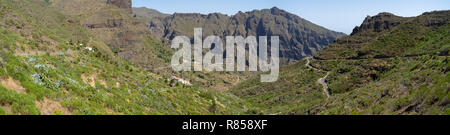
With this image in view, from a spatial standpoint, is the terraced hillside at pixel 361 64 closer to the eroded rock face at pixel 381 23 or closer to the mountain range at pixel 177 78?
the eroded rock face at pixel 381 23

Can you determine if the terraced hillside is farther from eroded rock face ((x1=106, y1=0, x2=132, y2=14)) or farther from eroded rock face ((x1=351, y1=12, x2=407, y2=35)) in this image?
eroded rock face ((x1=106, y1=0, x2=132, y2=14))

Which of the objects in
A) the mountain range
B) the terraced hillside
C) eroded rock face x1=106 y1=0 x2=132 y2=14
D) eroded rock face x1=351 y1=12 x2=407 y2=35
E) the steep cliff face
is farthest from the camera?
eroded rock face x1=106 y1=0 x2=132 y2=14

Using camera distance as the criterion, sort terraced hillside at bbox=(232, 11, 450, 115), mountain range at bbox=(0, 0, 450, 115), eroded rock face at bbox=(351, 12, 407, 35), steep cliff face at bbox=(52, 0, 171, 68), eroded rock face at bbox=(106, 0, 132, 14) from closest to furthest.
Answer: mountain range at bbox=(0, 0, 450, 115), terraced hillside at bbox=(232, 11, 450, 115), eroded rock face at bbox=(351, 12, 407, 35), steep cliff face at bbox=(52, 0, 171, 68), eroded rock face at bbox=(106, 0, 132, 14)

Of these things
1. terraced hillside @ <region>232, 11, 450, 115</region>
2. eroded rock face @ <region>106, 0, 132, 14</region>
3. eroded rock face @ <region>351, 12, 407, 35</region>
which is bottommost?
terraced hillside @ <region>232, 11, 450, 115</region>

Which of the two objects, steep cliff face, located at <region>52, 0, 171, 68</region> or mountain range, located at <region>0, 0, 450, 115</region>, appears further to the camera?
steep cliff face, located at <region>52, 0, 171, 68</region>

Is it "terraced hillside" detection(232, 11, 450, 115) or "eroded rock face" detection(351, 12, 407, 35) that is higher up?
"eroded rock face" detection(351, 12, 407, 35)

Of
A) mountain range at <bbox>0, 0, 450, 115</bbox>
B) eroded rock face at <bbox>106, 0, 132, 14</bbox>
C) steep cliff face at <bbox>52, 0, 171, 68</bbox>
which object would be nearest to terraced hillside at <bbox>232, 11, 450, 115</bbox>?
mountain range at <bbox>0, 0, 450, 115</bbox>

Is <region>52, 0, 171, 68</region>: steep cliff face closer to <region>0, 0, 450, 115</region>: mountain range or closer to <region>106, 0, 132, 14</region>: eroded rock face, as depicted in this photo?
<region>0, 0, 450, 115</region>: mountain range

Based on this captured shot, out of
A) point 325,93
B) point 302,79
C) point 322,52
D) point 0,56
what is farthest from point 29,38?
point 322,52

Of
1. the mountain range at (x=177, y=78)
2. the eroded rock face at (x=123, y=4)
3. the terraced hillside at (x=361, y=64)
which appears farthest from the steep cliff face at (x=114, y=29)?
the terraced hillside at (x=361, y=64)

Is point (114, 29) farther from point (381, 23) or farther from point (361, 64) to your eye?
point (381, 23)

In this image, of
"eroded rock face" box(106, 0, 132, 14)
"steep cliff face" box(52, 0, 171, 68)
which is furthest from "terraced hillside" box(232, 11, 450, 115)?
"eroded rock face" box(106, 0, 132, 14)
